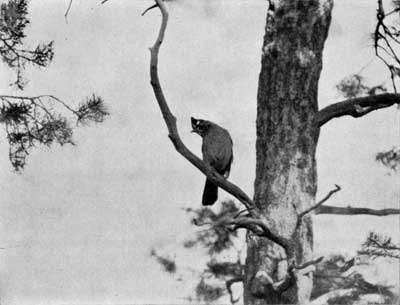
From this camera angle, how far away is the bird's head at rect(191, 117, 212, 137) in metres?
4.52

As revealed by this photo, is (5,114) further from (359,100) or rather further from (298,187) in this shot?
(359,100)

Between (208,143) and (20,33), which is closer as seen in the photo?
(20,33)

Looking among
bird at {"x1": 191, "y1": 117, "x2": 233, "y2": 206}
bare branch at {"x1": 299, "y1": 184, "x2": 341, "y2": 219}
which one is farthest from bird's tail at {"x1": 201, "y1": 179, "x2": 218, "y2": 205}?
bare branch at {"x1": 299, "y1": 184, "x2": 341, "y2": 219}

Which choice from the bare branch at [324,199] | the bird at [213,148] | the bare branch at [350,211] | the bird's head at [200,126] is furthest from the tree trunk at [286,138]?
the bird's head at [200,126]

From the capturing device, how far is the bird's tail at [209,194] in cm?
459

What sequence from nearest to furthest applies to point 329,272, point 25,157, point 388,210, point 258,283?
point 258,283 < point 388,210 < point 25,157 < point 329,272

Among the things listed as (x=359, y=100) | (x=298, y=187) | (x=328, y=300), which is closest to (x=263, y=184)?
(x=298, y=187)

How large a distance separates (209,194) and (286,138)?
1.72 metres

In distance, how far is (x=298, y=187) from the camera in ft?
9.62

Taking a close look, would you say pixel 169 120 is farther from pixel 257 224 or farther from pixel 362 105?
pixel 362 105

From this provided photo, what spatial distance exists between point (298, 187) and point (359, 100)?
1.99 ft

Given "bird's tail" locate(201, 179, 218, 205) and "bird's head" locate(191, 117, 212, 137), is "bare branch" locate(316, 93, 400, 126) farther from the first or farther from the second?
"bird's tail" locate(201, 179, 218, 205)

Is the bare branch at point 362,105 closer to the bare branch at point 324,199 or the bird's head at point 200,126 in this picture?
the bare branch at point 324,199

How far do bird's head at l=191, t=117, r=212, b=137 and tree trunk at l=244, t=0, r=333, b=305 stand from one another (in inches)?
56.2
